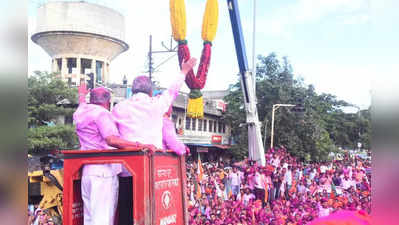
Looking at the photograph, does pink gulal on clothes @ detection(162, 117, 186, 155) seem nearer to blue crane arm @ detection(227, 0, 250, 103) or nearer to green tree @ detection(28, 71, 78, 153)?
blue crane arm @ detection(227, 0, 250, 103)

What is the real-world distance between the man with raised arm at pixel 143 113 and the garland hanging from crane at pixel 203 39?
1805 millimetres

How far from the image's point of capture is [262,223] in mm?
6102

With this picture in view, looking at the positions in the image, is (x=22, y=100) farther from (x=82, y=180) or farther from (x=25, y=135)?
(x=82, y=180)

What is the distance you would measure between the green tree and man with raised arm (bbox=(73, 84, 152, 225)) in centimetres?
908

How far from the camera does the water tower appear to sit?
1118cm

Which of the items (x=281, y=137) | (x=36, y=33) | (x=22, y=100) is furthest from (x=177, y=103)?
(x=22, y=100)

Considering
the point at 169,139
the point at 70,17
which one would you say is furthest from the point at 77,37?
the point at 169,139

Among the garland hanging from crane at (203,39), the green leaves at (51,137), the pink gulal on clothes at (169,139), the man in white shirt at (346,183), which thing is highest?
the garland hanging from crane at (203,39)

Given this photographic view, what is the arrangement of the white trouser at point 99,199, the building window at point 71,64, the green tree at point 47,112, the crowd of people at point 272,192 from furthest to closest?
the building window at point 71,64 → the green tree at point 47,112 → the crowd of people at point 272,192 → the white trouser at point 99,199

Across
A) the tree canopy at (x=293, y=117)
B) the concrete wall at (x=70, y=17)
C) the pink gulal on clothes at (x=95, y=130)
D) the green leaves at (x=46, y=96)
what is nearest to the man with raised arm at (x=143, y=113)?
the pink gulal on clothes at (x=95, y=130)

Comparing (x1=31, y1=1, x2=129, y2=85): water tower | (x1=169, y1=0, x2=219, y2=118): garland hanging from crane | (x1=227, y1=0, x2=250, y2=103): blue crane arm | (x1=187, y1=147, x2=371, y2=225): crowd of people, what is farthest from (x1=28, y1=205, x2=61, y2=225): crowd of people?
(x1=31, y1=1, x2=129, y2=85): water tower

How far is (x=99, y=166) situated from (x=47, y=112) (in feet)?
35.6

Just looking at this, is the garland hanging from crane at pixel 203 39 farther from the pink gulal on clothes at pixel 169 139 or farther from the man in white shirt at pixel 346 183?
the man in white shirt at pixel 346 183

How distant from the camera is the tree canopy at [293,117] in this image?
10.4 meters
